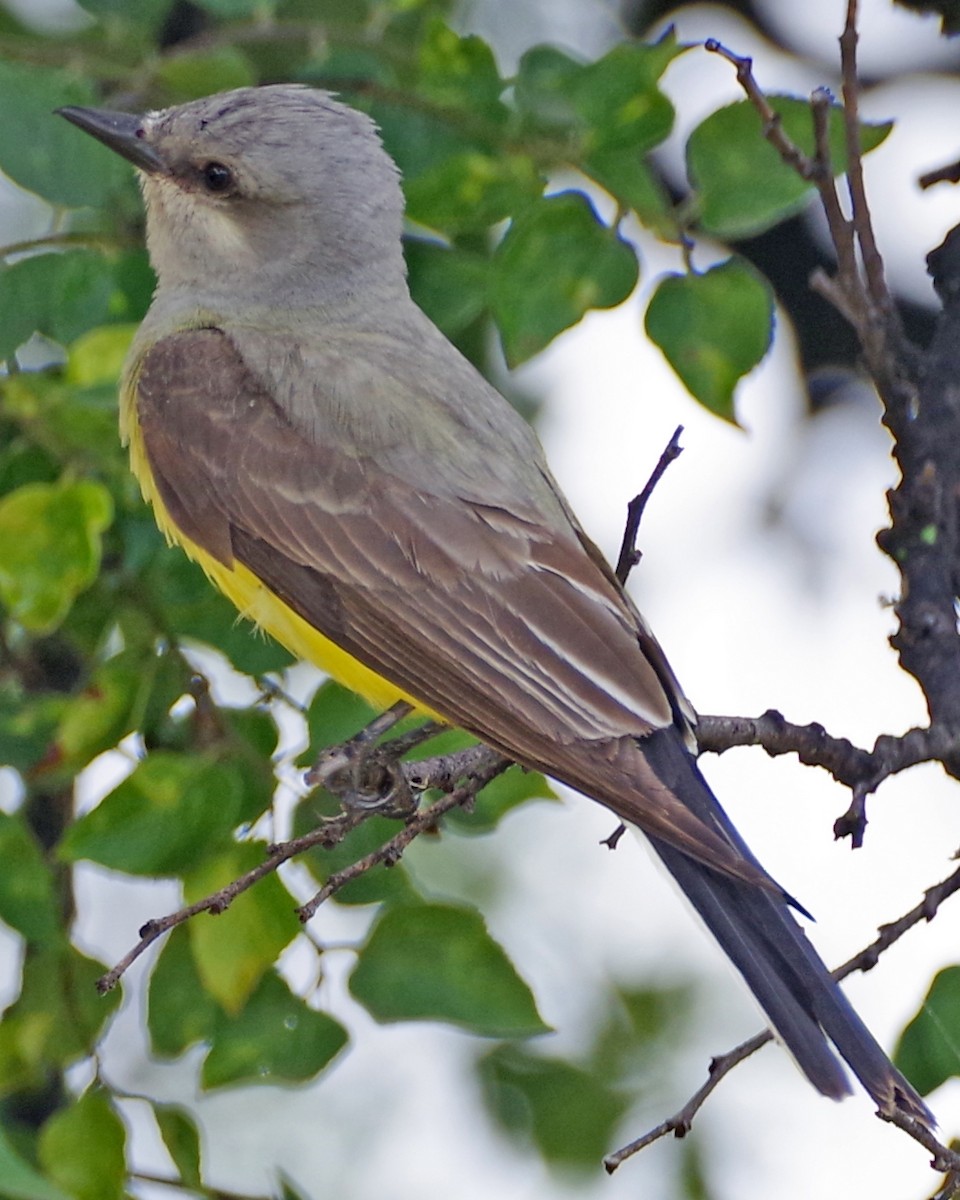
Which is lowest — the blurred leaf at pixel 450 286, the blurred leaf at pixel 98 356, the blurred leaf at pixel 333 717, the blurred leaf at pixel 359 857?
the blurred leaf at pixel 359 857

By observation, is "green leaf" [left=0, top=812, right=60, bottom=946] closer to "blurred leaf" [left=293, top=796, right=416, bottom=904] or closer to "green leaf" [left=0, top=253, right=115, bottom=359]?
"blurred leaf" [left=293, top=796, right=416, bottom=904]

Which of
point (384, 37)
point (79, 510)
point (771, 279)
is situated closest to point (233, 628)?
point (79, 510)

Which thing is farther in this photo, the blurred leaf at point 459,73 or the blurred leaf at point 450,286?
the blurred leaf at point 450,286

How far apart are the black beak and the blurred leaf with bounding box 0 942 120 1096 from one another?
1712 millimetres

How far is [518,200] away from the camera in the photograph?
3.88 metres

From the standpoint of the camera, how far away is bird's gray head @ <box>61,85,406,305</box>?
465 cm

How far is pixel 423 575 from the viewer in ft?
12.9

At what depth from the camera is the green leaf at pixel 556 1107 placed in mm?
4848

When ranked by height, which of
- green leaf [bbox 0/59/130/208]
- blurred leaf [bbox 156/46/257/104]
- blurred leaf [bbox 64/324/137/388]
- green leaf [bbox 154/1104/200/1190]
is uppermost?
blurred leaf [bbox 156/46/257/104]

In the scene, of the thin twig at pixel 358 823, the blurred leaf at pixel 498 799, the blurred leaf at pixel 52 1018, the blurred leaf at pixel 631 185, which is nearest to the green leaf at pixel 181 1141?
the blurred leaf at pixel 52 1018

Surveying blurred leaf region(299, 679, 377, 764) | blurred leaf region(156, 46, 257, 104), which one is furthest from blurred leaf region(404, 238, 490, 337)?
blurred leaf region(299, 679, 377, 764)

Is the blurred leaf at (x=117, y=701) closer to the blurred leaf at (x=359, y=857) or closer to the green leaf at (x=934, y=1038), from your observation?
the blurred leaf at (x=359, y=857)

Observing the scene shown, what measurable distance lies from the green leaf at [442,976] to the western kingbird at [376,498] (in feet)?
1.33

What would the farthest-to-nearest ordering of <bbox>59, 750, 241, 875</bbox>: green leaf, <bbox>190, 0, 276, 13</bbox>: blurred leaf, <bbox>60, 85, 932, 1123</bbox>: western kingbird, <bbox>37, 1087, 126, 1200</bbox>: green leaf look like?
<bbox>190, 0, 276, 13</bbox>: blurred leaf < <bbox>59, 750, 241, 875</bbox>: green leaf < <bbox>37, 1087, 126, 1200</bbox>: green leaf < <bbox>60, 85, 932, 1123</bbox>: western kingbird
